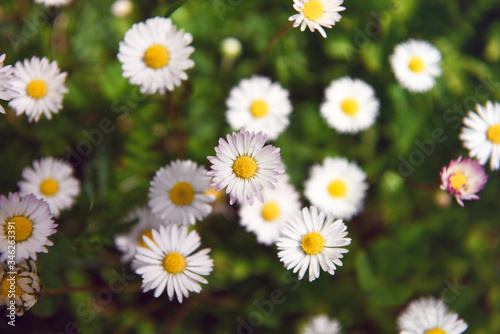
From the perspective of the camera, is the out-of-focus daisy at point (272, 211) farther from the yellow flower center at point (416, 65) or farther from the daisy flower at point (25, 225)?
the yellow flower center at point (416, 65)

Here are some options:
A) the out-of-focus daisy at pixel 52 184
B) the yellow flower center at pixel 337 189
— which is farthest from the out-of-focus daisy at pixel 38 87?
the yellow flower center at pixel 337 189

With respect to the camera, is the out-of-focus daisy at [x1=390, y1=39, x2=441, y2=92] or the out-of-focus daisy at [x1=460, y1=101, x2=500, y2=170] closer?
the out-of-focus daisy at [x1=460, y1=101, x2=500, y2=170]

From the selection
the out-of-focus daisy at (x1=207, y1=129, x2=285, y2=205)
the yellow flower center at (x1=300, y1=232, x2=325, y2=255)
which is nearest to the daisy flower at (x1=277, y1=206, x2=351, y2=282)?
the yellow flower center at (x1=300, y1=232, x2=325, y2=255)

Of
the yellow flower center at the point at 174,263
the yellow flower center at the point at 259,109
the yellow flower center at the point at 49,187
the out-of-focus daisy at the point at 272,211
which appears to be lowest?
the yellow flower center at the point at 174,263

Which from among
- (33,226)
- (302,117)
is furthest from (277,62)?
(33,226)

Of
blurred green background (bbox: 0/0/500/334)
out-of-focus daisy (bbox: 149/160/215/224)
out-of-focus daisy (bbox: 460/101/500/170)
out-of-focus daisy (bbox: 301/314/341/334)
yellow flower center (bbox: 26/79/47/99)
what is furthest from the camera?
blurred green background (bbox: 0/0/500/334)

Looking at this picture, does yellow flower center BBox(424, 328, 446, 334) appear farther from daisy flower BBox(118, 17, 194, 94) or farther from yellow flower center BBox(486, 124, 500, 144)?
daisy flower BBox(118, 17, 194, 94)
